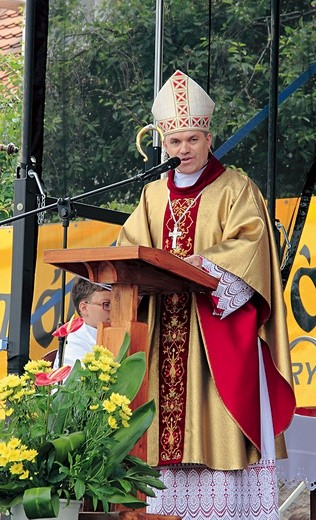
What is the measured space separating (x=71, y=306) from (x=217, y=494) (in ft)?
6.82

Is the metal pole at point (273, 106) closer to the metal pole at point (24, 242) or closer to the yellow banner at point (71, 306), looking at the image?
the yellow banner at point (71, 306)

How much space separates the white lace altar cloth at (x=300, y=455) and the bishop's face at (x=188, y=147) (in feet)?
5.67

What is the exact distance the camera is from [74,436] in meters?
3.19

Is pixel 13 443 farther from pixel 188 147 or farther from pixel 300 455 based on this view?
pixel 300 455

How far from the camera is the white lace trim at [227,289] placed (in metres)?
4.04

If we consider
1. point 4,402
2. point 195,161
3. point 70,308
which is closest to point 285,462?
point 70,308

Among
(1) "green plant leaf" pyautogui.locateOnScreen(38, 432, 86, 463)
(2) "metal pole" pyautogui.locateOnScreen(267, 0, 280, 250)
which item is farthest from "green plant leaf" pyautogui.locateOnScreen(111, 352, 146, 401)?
(2) "metal pole" pyautogui.locateOnScreen(267, 0, 280, 250)

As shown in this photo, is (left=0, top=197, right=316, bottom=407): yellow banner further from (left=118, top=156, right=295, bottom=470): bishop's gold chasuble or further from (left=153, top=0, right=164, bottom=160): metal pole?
(left=118, top=156, right=295, bottom=470): bishop's gold chasuble

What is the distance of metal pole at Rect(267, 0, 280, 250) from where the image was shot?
19.9ft

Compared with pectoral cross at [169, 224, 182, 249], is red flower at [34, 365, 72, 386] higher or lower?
lower

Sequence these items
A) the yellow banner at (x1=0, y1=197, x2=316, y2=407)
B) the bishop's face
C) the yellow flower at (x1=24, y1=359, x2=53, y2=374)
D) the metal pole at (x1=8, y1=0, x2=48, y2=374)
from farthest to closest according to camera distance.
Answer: the yellow banner at (x1=0, y1=197, x2=316, y2=407), the metal pole at (x1=8, y1=0, x2=48, y2=374), the bishop's face, the yellow flower at (x1=24, y1=359, x2=53, y2=374)

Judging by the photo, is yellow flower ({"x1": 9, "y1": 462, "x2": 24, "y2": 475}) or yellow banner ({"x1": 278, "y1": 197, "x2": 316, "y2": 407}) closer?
yellow flower ({"x1": 9, "y1": 462, "x2": 24, "y2": 475})

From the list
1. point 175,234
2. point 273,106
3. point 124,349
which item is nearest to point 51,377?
point 124,349

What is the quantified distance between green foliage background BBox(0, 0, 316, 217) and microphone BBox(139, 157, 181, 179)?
5.98 ft
